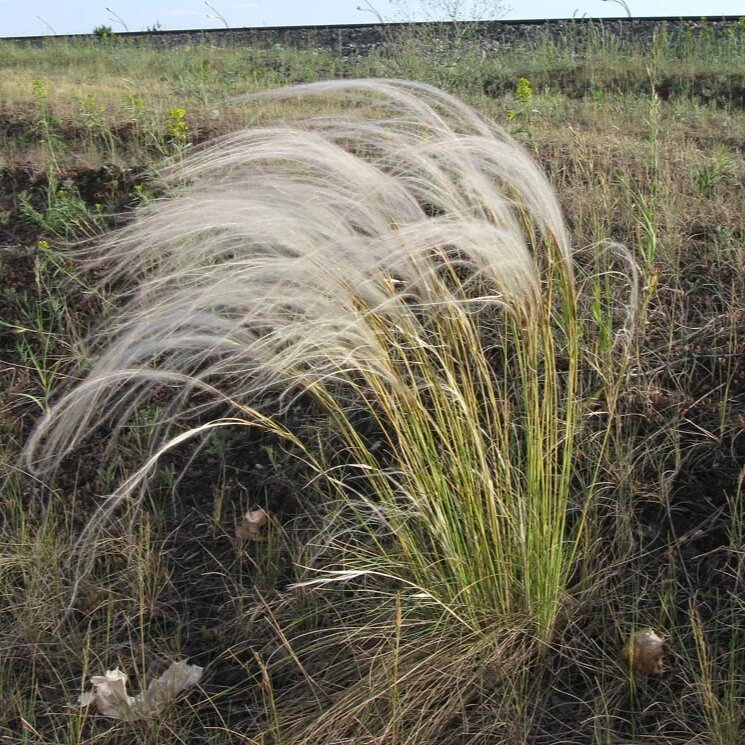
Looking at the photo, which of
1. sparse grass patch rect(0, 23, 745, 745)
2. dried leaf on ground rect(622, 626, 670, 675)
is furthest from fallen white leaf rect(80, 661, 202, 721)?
dried leaf on ground rect(622, 626, 670, 675)

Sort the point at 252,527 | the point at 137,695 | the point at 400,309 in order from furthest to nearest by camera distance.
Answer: the point at 252,527
the point at 137,695
the point at 400,309

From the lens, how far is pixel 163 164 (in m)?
4.43

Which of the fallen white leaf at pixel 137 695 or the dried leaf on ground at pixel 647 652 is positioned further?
the fallen white leaf at pixel 137 695

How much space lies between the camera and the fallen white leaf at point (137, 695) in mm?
2398

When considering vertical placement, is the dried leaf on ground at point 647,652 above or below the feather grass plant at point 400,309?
below

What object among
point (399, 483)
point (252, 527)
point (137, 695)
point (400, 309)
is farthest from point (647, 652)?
point (137, 695)

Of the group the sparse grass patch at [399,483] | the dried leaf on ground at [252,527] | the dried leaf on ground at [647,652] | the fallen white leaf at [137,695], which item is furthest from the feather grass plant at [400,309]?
the fallen white leaf at [137,695]

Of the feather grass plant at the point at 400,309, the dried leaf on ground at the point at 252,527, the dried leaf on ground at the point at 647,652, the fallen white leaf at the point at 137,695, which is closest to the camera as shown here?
the feather grass plant at the point at 400,309

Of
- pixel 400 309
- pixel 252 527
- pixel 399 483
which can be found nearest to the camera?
pixel 400 309

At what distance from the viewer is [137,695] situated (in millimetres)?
2543

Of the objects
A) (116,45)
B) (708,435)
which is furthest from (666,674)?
(116,45)

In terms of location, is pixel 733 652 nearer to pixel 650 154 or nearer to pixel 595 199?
pixel 595 199

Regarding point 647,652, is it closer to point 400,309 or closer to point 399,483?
point 399,483

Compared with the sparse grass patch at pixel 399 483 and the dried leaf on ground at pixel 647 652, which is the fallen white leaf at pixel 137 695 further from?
the dried leaf on ground at pixel 647 652
